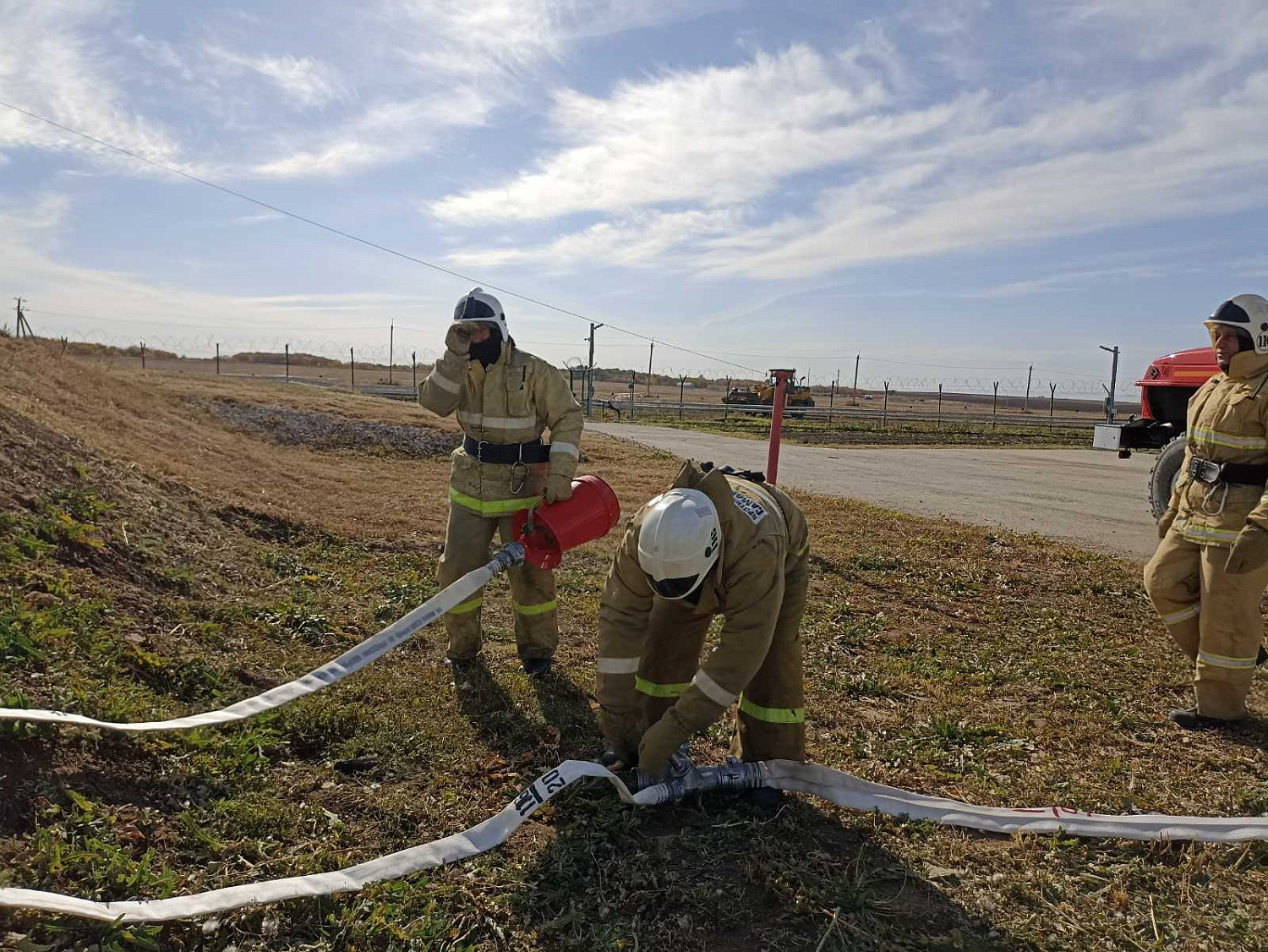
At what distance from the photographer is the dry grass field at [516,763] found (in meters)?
2.67

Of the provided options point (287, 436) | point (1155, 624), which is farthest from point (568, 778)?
point (287, 436)

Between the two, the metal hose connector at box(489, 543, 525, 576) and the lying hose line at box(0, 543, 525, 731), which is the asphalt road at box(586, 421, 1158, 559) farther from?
the lying hose line at box(0, 543, 525, 731)

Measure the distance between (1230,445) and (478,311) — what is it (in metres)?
4.01

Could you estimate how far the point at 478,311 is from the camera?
4602 millimetres

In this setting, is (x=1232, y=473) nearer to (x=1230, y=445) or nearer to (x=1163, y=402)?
(x=1230, y=445)

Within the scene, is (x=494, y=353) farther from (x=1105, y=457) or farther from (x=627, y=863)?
(x=1105, y=457)

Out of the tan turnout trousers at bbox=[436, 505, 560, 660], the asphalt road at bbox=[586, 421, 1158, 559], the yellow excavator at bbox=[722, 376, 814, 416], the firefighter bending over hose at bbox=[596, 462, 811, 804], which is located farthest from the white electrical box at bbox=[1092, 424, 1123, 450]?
the yellow excavator at bbox=[722, 376, 814, 416]

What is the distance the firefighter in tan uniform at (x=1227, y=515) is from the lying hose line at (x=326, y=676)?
3.54 meters

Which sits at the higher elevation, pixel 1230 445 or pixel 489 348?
pixel 489 348

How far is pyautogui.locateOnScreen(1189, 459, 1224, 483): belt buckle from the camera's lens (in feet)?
14.2

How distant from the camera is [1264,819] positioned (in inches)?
130

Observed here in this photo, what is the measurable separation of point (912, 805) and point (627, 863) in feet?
4.06

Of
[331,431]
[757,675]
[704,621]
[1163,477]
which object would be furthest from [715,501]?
[331,431]

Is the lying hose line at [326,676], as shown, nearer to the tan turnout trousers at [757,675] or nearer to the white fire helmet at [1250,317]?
the tan turnout trousers at [757,675]
